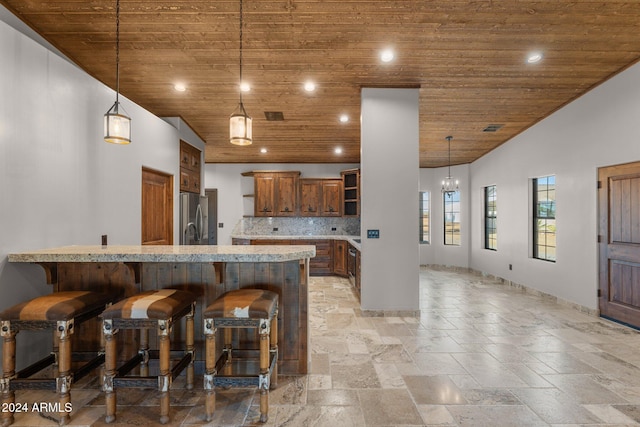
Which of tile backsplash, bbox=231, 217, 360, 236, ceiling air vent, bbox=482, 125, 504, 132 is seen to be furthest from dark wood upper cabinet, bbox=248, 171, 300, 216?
ceiling air vent, bbox=482, 125, 504, 132

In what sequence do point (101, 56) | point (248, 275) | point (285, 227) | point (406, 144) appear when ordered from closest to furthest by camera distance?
point (248, 275), point (101, 56), point (406, 144), point (285, 227)

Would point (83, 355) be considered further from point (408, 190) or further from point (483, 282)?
point (483, 282)

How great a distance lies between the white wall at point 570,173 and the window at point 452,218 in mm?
1400

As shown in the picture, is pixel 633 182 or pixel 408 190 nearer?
pixel 633 182

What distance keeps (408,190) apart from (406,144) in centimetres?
60

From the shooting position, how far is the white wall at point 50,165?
2.40 metres

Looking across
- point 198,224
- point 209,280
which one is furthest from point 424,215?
point 209,280

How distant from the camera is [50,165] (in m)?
2.75

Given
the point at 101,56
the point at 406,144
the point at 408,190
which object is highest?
the point at 101,56

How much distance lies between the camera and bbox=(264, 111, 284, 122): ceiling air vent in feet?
16.7

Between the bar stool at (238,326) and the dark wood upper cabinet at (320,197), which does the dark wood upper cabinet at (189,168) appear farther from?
the bar stool at (238,326)

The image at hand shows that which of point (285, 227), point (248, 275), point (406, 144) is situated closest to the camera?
point (248, 275)

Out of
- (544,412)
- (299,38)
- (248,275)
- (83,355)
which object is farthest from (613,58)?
(83,355)

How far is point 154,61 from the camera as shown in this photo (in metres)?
3.71
